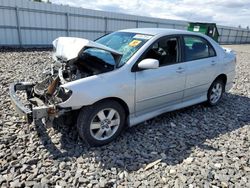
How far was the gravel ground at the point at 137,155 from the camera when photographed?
2777mm

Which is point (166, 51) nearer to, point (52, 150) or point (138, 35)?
point (138, 35)

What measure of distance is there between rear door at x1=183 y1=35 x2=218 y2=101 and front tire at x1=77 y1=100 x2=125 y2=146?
1.60 metres

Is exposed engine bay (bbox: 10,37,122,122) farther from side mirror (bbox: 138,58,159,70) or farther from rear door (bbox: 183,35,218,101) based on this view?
rear door (bbox: 183,35,218,101)

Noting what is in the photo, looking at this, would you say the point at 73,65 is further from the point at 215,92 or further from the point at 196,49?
the point at 215,92

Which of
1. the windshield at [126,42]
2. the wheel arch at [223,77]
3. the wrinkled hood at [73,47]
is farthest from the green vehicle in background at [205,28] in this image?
the wrinkled hood at [73,47]

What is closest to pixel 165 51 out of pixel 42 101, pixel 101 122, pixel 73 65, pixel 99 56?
pixel 99 56

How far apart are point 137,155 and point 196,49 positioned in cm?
249

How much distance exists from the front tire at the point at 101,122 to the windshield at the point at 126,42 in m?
0.67

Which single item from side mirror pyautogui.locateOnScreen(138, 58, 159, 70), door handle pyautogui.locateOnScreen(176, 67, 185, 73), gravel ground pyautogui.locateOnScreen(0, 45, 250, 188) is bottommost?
gravel ground pyautogui.locateOnScreen(0, 45, 250, 188)

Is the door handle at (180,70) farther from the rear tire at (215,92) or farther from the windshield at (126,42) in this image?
the rear tire at (215,92)

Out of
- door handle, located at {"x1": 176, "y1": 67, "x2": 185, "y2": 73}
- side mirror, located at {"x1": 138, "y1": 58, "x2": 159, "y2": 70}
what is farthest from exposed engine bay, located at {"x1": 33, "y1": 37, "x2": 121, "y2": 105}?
door handle, located at {"x1": 176, "y1": 67, "x2": 185, "y2": 73}

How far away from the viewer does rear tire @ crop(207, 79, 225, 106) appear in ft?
16.8

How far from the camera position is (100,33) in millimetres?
16266

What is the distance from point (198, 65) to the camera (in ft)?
14.8
